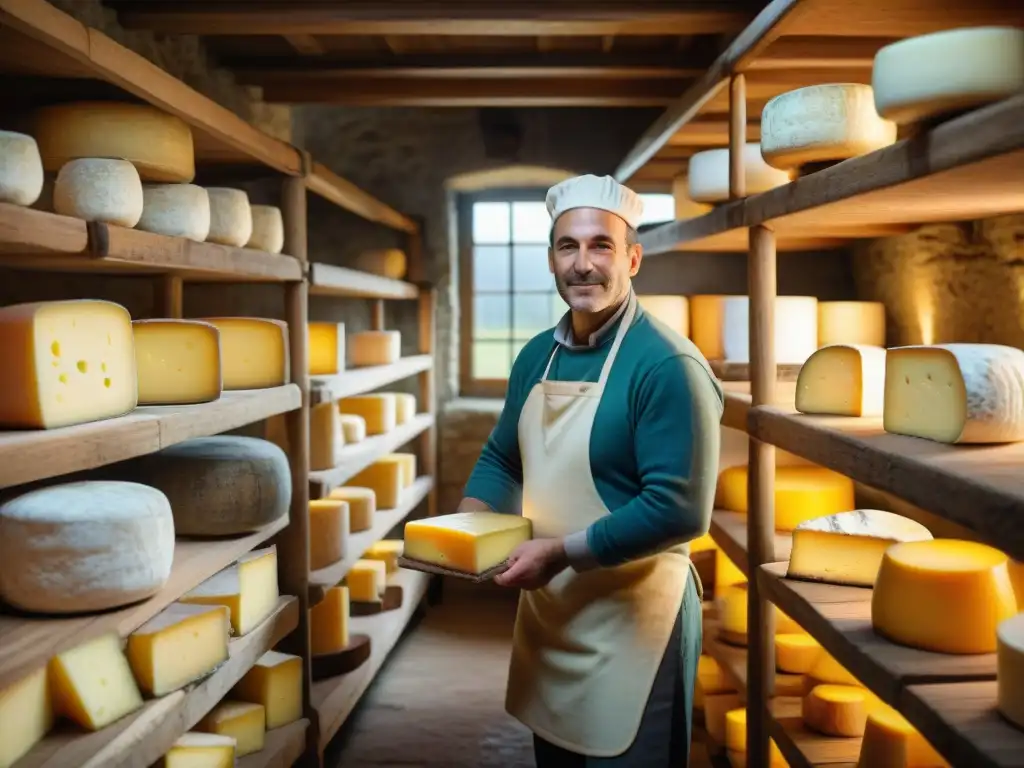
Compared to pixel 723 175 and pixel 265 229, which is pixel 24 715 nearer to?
pixel 265 229

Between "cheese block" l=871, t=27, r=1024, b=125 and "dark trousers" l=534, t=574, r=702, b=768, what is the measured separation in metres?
1.15

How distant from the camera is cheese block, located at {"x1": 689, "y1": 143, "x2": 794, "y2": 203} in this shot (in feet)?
10.5

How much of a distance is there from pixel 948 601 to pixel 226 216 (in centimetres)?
215

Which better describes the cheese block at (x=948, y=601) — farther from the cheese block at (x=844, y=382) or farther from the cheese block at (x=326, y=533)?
the cheese block at (x=326, y=533)

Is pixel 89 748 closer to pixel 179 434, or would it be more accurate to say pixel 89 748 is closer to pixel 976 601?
pixel 179 434

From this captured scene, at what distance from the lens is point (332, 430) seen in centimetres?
381

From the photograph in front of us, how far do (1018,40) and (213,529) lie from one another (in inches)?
91.3

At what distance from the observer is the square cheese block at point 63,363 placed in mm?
1921

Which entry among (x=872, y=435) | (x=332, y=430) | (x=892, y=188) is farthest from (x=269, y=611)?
(x=892, y=188)

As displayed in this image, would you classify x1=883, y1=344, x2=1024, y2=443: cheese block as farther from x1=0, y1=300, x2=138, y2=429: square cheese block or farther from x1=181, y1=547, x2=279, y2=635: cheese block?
x1=181, y1=547, x2=279, y2=635: cheese block

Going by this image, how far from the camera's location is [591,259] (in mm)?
2182

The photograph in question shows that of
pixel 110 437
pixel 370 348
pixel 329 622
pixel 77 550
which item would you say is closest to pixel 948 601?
pixel 110 437

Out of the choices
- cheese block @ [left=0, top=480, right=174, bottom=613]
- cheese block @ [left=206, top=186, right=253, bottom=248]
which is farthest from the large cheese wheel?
cheese block @ [left=0, top=480, right=174, bottom=613]

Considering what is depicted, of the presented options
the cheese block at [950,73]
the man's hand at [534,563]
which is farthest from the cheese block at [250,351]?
the cheese block at [950,73]
